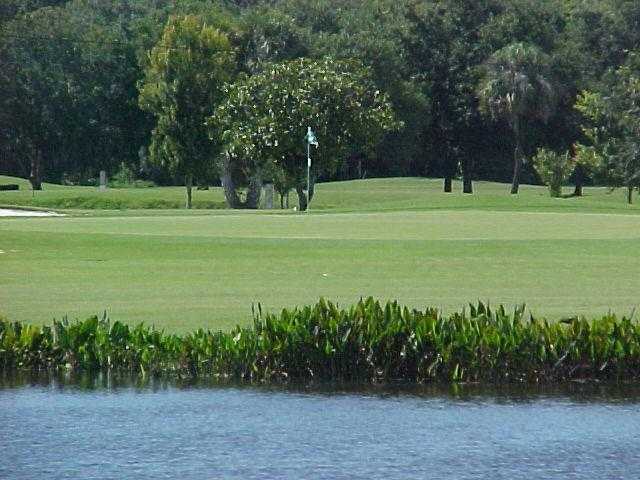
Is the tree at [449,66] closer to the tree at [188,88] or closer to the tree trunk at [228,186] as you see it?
the tree trunk at [228,186]

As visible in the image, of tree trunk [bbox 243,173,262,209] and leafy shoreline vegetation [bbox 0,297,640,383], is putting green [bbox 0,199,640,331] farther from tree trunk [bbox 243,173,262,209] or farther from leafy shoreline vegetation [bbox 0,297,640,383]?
tree trunk [bbox 243,173,262,209]

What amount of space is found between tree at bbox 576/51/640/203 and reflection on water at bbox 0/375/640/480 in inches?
2492

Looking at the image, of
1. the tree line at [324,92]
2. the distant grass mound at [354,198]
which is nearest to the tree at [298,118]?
the tree line at [324,92]

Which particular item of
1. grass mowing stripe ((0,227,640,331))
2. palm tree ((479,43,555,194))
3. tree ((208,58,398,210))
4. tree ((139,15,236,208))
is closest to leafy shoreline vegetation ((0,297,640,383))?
grass mowing stripe ((0,227,640,331))

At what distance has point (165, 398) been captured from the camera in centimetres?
1416

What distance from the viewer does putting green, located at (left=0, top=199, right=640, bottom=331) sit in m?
18.7

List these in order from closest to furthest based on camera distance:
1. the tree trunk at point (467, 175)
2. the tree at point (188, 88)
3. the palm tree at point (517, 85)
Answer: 1. the tree at point (188, 88)
2. the palm tree at point (517, 85)
3. the tree trunk at point (467, 175)

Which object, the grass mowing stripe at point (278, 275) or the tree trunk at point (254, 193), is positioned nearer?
the grass mowing stripe at point (278, 275)

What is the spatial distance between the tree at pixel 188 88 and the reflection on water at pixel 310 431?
59605 millimetres

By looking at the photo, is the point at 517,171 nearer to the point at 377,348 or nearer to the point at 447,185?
the point at 447,185

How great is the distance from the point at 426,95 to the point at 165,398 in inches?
2979

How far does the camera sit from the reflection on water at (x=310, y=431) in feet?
37.8

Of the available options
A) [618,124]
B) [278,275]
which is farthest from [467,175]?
[278,275]

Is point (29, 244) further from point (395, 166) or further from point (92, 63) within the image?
point (395, 166)
